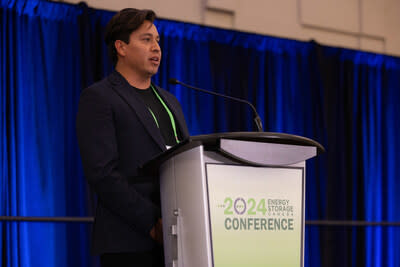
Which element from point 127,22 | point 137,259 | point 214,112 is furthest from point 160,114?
point 214,112

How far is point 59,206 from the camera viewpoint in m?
3.49

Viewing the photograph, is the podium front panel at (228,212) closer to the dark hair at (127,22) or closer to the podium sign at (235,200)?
the podium sign at (235,200)

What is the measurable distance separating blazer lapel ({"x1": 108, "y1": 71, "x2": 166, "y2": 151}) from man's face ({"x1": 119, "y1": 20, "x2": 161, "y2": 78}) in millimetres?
62

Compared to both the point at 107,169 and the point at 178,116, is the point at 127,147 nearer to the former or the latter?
the point at 107,169

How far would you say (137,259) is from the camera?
1480 mm

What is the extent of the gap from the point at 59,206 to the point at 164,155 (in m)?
2.29

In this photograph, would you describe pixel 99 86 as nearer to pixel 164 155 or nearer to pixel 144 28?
pixel 144 28

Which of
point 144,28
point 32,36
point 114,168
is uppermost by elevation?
point 32,36

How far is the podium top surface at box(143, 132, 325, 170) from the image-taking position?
1.26 m

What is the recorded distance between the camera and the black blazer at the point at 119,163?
145 cm

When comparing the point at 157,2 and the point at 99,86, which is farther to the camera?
the point at 157,2

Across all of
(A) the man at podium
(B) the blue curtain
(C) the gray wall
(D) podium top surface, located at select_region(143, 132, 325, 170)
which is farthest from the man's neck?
(C) the gray wall

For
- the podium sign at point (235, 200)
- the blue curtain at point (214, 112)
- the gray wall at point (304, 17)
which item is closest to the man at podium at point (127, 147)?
the podium sign at point (235, 200)

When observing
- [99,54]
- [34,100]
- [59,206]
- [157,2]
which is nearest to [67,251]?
[59,206]
